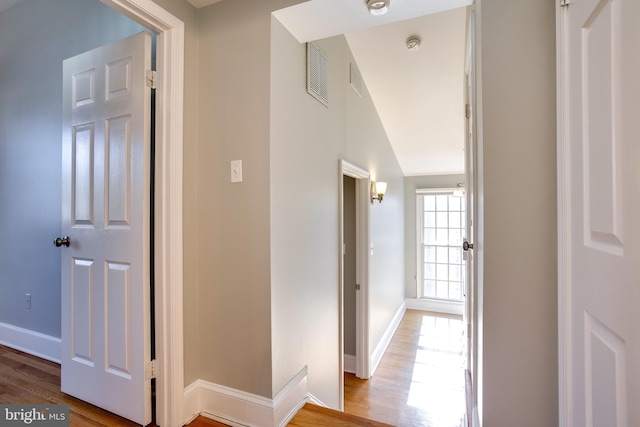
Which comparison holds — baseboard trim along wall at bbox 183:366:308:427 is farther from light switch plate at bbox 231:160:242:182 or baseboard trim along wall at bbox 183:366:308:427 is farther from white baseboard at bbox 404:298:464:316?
white baseboard at bbox 404:298:464:316

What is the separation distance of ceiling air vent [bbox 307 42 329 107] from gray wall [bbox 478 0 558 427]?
3.49ft

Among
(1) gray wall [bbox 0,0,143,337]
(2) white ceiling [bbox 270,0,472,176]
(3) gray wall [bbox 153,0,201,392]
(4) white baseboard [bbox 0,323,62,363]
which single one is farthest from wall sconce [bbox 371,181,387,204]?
(4) white baseboard [bbox 0,323,62,363]

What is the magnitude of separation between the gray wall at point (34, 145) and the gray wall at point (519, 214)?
245 cm

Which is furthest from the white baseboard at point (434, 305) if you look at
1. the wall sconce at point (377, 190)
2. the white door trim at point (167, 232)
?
the white door trim at point (167, 232)

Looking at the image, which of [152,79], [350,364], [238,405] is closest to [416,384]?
[350,364]

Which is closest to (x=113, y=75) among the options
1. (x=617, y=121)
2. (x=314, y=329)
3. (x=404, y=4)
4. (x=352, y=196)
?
(x=404, y=4)

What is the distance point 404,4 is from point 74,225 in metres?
2.18

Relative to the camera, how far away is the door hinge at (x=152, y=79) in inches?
60.9

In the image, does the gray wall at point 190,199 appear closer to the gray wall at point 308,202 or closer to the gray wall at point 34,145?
the gray wall at point 308,202

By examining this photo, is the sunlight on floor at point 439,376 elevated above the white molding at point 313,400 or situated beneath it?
situated beneath

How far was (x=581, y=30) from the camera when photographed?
0.92 m

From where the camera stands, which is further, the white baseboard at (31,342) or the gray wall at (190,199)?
the white baseboard at (31,342)

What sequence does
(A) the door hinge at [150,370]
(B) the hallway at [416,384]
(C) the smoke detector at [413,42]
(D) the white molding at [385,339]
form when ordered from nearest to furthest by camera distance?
(A) the door hinge at [150,370] → (C) the smoke detector at [413,42] → (B) the hallway at [416,384] → (D) the white molding at [385,339]

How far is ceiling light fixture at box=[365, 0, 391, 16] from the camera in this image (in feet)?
4.67
